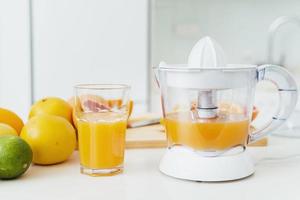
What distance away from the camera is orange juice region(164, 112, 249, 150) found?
0.74 m

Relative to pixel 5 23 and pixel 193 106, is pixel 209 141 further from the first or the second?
pixel 5 23

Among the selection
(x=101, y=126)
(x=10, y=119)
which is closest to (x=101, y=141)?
(x=101, y=126)

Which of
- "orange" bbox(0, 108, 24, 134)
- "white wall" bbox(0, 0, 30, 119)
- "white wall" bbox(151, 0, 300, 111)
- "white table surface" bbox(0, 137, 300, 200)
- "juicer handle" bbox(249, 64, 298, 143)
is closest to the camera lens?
"white table surface" bbox(0, 137, 300, 200)

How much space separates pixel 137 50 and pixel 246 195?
72.1 inches

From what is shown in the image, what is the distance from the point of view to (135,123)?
3.67 feet

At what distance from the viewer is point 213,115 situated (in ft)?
2.52

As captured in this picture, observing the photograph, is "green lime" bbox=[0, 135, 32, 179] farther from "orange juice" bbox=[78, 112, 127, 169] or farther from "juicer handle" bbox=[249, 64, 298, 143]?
"juicer handle" bbox=[249, 64, 298, 143]

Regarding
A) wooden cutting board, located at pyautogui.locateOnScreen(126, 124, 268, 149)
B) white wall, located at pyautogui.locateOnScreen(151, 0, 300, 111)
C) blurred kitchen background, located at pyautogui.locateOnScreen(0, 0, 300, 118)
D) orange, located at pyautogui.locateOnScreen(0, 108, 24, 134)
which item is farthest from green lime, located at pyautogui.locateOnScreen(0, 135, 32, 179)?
white wall, located at pyautogui.locateOnScreen(151, 0, 300, 111)

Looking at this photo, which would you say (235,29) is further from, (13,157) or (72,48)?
(13,157)

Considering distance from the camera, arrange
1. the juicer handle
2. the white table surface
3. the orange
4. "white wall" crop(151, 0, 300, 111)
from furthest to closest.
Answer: "white wall" crop(151, 0, 300, 111) → the orange → the juicer handle → the white table surface

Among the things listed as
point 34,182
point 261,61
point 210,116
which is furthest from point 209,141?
point 261,61

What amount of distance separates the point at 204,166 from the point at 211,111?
9cm

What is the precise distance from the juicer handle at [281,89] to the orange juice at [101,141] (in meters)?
0.22

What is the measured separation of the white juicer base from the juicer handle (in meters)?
0.07
